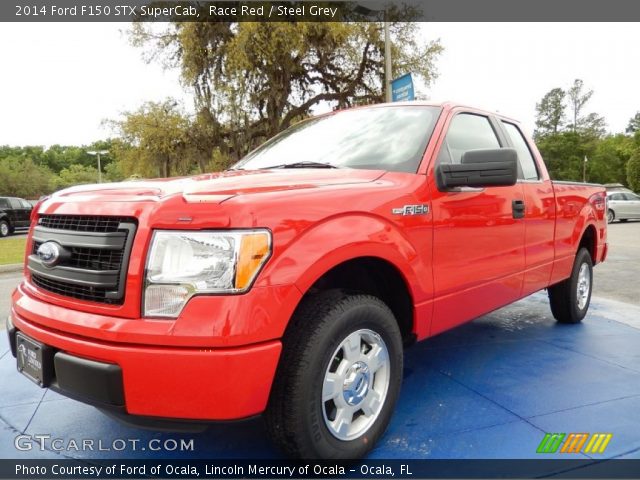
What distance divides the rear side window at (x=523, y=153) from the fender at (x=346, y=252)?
71.1 inches

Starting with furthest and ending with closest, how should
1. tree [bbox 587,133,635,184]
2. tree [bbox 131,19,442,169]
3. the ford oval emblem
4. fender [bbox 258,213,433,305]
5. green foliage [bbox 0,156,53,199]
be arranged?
tree [bbox 587,133,635,184], green foliage [bbox 0,156,53,199], tree [bbox 131,19,442,169], the ford oval emblem, fender [bbox 258,213,433,305]

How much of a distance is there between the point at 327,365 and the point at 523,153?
2854mm

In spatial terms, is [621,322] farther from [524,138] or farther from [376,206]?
[376,206]

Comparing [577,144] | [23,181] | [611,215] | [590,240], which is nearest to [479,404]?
[590,240]

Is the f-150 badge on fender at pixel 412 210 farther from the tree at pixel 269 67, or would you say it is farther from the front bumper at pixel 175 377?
the tree at pixel 269 67

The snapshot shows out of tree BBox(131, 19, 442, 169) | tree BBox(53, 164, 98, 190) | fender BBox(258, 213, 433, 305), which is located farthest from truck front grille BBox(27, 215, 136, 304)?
tree BBox(53, 164, 98, 190)

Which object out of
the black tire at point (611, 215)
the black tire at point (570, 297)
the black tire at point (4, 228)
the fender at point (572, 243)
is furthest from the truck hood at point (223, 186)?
the black tire at point (611, 215)

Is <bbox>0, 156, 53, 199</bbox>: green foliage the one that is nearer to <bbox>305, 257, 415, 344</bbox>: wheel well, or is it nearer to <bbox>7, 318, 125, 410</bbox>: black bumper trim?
<bbox>7, 318, 125, 410</bbox>: black bumper trim

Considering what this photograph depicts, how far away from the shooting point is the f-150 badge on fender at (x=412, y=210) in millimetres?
2428

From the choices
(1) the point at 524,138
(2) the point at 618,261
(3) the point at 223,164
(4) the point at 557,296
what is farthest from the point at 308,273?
(3) the point at 223,164

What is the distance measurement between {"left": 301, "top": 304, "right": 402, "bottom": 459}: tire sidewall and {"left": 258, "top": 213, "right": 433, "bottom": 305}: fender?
239 millimetres

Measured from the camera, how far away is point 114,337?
1835 mm

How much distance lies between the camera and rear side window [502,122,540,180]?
3.90 m

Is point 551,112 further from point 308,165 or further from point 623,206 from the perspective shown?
point 308,165
